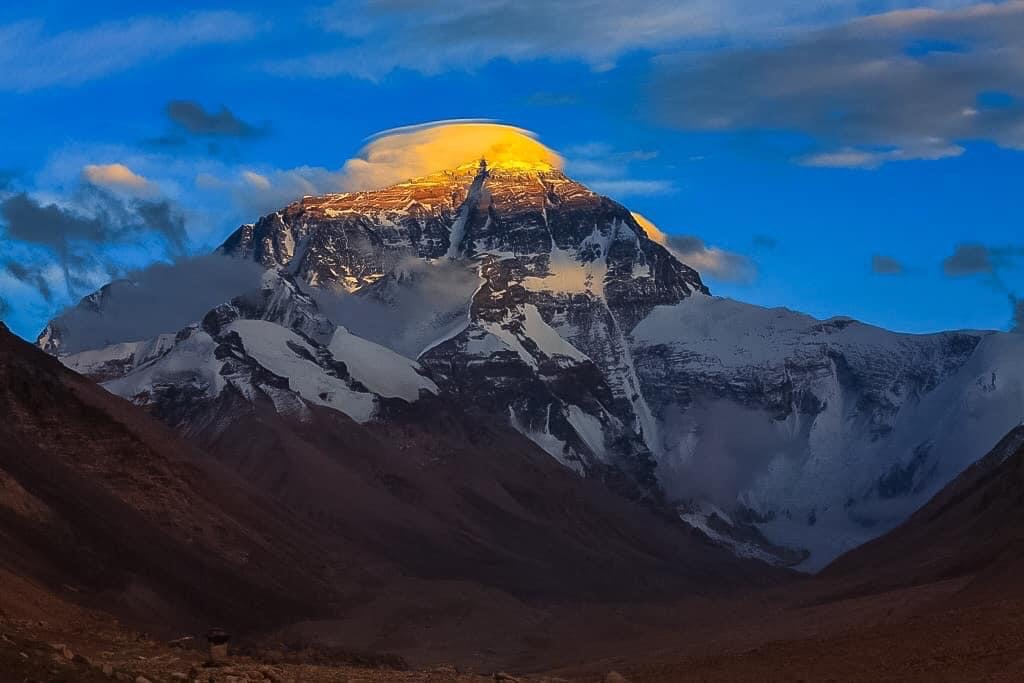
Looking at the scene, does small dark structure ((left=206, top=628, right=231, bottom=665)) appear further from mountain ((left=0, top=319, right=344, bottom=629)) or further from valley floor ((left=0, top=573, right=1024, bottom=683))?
mountain ((left=0, top=319, right=344, bottom=629))

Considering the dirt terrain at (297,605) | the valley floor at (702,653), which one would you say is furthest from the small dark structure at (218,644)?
the dirt terrain at (297,605)

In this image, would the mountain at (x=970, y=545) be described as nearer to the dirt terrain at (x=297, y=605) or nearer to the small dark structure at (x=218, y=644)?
the dirt terrain at (x=297, y=605)

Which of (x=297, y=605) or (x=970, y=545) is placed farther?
(x=297, y=605)

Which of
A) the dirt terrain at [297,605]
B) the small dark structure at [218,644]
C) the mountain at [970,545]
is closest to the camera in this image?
the small dark structure at [218,644]

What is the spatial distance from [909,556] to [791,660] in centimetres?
10624

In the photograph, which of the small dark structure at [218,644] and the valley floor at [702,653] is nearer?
the valley floor at [702,653]

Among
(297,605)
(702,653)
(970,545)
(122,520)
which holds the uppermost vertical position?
(970,545)

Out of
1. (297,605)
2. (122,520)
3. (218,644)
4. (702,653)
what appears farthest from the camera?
(297,605)

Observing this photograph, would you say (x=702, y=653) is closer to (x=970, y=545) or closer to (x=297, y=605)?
(x=970, y=545)

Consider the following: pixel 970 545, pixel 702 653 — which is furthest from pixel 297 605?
pixel 702 653

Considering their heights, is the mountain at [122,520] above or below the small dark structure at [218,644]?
above

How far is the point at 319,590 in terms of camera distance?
615ft

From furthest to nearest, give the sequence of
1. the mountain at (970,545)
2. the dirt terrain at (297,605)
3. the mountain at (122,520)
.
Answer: the mountain at (122,520)
the mountain at (970,545)
the dirt terrain at (297,605)

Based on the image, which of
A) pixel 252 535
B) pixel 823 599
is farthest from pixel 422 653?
pixel 252 535
